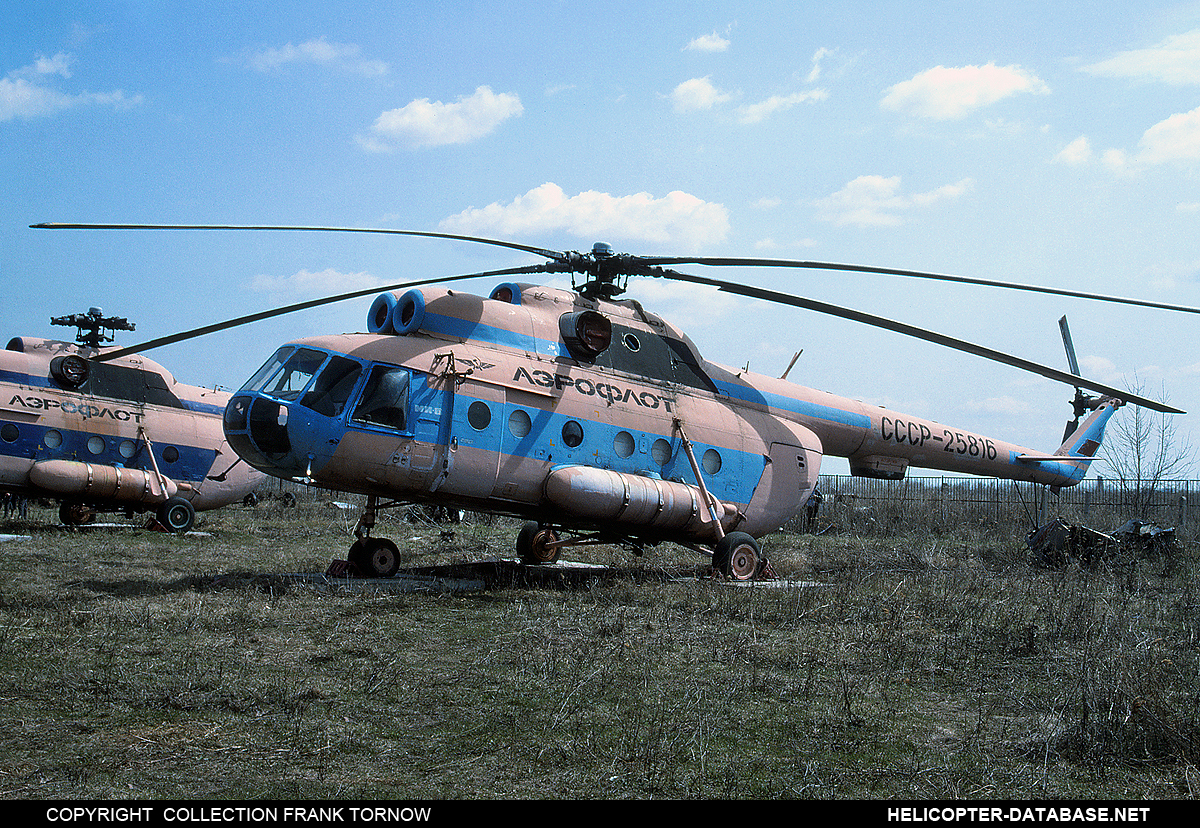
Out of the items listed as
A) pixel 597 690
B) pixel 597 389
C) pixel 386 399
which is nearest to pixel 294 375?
pixel 386 399

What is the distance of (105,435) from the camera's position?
64.0ft

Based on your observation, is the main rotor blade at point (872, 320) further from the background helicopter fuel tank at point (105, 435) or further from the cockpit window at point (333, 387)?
the background helicopter fuel tank at point (105, 435)

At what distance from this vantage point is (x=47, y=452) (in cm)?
1856

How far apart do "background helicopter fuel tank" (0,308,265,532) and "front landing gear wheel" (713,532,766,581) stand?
13.3 meters

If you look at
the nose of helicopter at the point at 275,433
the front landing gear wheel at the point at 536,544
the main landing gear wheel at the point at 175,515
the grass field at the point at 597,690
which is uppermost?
the nose of helicopter at the point at 275,433

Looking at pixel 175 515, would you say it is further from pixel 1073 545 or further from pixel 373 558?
pixel 1073 545

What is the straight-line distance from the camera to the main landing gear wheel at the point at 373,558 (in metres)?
11.2

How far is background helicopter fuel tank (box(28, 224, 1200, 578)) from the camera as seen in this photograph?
10.3 meters

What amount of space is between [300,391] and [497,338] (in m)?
2.68

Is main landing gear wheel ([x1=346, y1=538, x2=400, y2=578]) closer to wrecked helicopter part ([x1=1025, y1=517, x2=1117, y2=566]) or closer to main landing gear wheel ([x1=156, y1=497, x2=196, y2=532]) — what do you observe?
main landing gear wheel ([x1=156, y1=497, x2=196, y2=532])

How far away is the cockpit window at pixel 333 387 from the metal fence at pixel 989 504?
62.0 feet

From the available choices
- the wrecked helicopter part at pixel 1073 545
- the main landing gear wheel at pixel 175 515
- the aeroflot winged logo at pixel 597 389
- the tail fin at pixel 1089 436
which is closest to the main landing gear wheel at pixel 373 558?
the aeroflot winged logo at pixel 597 389

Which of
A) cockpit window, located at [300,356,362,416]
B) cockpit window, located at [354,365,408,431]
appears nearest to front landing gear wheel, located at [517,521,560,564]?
cockpit window, located at [354,365,408,431]

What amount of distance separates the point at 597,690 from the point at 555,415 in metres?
5.97
